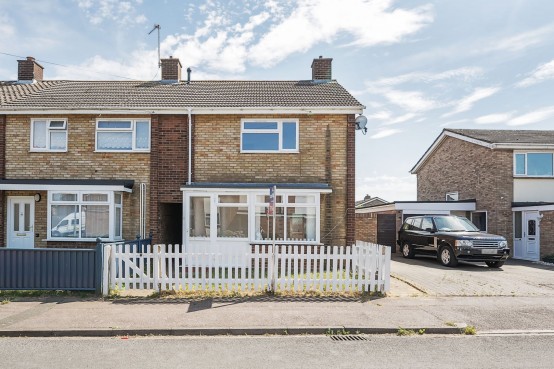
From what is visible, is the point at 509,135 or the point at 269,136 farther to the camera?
the point at 509,135

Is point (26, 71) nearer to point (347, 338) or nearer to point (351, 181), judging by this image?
point (351, 181)

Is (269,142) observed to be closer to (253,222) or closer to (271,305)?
(253,222)

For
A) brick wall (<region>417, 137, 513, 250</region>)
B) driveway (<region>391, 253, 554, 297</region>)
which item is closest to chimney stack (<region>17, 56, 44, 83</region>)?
driveway (<region>391, 253, 554, 297</region>)

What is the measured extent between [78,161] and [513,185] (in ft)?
57.3

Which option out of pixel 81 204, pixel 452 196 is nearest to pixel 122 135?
pixel 81 204

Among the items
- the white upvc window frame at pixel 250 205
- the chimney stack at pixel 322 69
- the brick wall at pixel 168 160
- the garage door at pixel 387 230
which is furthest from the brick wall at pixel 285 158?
the garage door at pixel 387 230

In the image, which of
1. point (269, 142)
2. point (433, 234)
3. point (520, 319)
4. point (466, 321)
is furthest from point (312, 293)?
point (433, 234)

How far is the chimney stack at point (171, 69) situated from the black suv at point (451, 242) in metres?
11.0

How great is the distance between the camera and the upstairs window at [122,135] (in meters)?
14.0

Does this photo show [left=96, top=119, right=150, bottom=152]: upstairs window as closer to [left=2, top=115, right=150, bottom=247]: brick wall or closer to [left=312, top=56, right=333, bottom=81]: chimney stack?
[left=2, top=115, right=150, bottom=247]: brick wall

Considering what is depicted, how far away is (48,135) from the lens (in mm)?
14031

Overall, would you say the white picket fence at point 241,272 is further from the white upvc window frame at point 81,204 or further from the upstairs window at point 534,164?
the upstairs window at point 534,164

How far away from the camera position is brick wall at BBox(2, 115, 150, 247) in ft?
45.4

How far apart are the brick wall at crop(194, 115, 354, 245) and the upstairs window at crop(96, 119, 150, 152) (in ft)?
5.67
